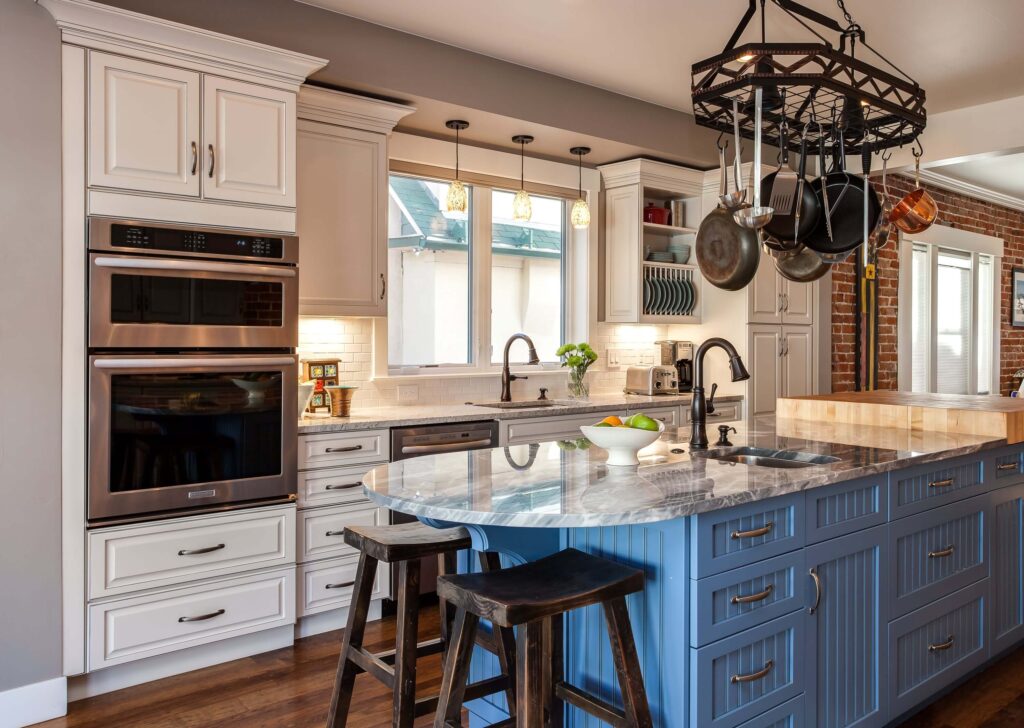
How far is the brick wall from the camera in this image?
6125 mm

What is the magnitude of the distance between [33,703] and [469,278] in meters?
3.05

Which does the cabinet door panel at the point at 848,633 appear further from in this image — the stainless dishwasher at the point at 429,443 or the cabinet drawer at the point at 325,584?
the cabinet drawer at the point at 325,584

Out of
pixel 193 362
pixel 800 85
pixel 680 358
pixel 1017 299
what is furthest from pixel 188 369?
pixel 1017 299

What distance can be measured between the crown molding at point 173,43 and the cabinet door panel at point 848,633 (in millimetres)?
2664

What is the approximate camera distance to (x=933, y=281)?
23.3ft

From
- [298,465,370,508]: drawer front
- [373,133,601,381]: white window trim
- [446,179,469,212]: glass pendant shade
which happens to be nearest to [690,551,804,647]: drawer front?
[298,465,370,508]: drawer front

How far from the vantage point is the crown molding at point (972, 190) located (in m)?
6.65

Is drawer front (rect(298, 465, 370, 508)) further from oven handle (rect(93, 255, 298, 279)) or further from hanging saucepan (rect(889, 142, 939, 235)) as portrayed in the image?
hanging saucepan (rect(889, 142, 939, 235))

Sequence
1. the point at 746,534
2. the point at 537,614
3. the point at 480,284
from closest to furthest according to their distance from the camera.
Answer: the point at 537,614 → the point at 746,534 → the point at 480,284

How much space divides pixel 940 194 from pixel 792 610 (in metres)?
6.30

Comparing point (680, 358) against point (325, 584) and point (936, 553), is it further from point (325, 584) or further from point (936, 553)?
point (325, 584)

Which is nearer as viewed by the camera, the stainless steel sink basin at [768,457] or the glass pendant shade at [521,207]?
the stainless steel sink basin at [768,457]

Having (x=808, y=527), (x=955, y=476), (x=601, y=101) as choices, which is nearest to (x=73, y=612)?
(x=808, y=527)

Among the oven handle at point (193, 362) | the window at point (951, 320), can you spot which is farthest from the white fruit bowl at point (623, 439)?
the window at point (951, 320)
